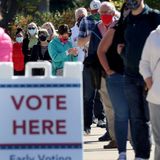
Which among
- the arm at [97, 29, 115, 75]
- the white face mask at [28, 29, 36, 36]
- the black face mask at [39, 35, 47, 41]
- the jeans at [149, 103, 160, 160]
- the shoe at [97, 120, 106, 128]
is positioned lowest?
the shoe at [97, 120, 106, 128]

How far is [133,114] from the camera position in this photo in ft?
29.9

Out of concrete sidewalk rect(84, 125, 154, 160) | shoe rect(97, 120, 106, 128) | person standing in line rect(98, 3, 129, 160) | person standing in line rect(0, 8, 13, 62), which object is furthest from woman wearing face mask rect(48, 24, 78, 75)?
person standing in line rect(0, 8, 13, 62)

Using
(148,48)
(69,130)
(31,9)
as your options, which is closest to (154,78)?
(148,48)

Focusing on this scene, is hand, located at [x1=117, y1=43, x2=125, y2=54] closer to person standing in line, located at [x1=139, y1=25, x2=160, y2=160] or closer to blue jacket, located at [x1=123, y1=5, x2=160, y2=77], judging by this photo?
blue jacket, located at [x1=123, y1=5, x2=160, y2=77]

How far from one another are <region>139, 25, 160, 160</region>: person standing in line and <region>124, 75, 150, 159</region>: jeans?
56cm

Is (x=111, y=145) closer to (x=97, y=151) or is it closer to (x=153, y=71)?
(x=97, y=151)

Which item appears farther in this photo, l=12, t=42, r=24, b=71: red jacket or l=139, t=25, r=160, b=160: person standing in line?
l=12, t=42, r=24, b=71: red jacket

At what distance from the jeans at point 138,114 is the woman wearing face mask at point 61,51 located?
15.0 feet

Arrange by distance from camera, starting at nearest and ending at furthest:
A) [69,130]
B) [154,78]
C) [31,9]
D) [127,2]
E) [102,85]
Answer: [69,130] < [154,78] < [127,2] < [102,85] < [31,9]

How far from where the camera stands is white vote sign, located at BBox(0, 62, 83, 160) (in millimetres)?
7023

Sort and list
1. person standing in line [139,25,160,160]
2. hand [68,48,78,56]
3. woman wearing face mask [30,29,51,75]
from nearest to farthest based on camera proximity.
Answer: person standing in line [139,25,160,160] → hand [68,48,78,56] → woman wearing face mask [30,29,51,75]

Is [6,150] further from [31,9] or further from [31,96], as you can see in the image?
[31,9]

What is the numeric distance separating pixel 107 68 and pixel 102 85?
1.37 meters

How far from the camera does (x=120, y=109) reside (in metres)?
9.64
